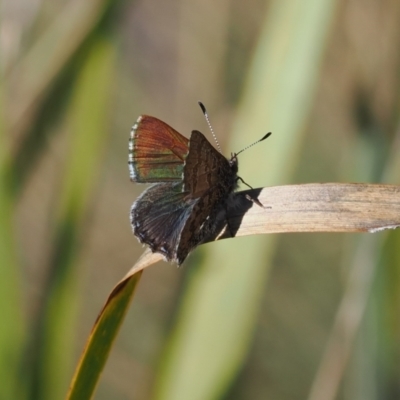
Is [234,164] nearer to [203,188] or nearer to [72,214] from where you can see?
[203,188]

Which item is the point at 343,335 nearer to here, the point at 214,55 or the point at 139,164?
the point at 139,164

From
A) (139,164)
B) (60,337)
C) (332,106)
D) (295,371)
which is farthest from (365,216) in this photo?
(332,106)

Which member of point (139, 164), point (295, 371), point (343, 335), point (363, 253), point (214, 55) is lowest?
point (295, 371)

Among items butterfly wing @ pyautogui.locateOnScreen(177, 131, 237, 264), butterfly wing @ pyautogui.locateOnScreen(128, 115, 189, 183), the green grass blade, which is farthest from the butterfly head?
the green grass blade

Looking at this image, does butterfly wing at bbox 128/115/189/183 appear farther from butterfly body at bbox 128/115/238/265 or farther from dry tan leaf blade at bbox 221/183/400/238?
dry tan leaf blade at bbox 221/183/400/238

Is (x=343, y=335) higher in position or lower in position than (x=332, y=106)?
lower

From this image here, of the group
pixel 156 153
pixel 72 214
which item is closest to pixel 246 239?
pixel 156 153
